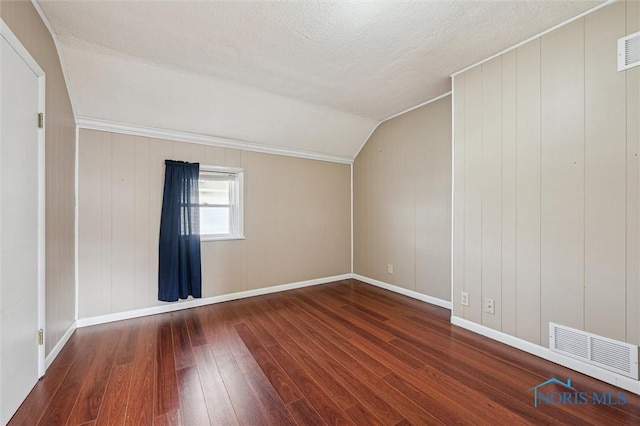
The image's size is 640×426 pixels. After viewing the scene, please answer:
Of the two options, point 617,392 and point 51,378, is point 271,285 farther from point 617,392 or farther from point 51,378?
point 617,392

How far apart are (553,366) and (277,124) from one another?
3.76m

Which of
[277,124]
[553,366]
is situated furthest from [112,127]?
[553,366]

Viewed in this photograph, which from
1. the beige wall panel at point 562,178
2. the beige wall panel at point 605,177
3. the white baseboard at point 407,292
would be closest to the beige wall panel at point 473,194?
the beige wall panel at point 562,178

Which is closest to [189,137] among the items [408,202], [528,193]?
[408,202]

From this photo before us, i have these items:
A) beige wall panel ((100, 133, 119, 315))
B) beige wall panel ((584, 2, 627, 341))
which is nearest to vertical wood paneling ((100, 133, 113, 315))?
beige wall panel ((100, 133, 119, 315))

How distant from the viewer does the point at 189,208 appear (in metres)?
3.16

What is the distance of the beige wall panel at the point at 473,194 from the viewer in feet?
8.25

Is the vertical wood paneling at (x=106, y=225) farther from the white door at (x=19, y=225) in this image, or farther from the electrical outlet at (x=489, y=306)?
the electrical outlet at (x=489, y=306)

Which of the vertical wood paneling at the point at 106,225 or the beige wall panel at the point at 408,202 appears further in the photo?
the beige wall panel at the point at 408,202

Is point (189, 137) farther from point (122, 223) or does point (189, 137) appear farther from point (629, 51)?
point (629, 51)

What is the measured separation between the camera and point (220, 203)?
3604mm

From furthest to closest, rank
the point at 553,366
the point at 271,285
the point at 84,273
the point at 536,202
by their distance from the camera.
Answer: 1. the point at 271,285
2. the point at 84,273
3. the point at 536,202
4. the point at 553,366

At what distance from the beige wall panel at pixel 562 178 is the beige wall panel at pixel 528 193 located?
0.15 ft

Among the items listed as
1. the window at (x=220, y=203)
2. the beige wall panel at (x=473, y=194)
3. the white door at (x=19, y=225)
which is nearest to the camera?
the white door at (x=19, y=225)
